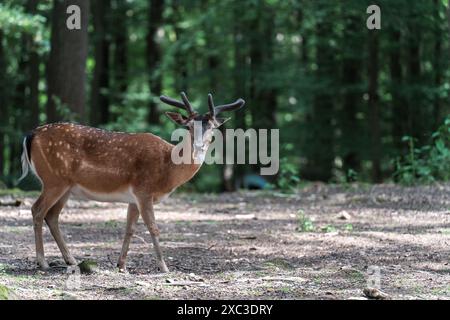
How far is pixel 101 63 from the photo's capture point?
25812mm

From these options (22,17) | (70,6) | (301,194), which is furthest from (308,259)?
(22,17)

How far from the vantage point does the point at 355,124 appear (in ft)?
77.3

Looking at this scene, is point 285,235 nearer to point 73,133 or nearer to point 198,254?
point 198,254

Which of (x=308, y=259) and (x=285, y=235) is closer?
(x=308, y=259)

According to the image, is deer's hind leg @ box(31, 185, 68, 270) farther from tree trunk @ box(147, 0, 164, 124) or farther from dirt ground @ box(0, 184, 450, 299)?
tree trunk @ box(147, 0, 164, 124)

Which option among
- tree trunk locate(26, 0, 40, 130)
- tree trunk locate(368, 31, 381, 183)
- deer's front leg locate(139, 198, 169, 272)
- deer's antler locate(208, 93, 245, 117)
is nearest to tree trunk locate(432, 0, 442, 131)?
tree trunk locate(368, 31, 381, 183)

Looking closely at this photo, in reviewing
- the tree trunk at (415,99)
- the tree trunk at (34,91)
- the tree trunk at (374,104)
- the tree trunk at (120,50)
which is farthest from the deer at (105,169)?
the tree trunk at (120,50)

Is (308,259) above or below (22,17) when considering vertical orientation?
below

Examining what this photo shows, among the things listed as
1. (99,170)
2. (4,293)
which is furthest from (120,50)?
(4,293)

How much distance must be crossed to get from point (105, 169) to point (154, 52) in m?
18.5

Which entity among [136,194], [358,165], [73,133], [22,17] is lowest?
[358,165]

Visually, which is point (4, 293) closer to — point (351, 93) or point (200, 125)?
point (200, 125)
